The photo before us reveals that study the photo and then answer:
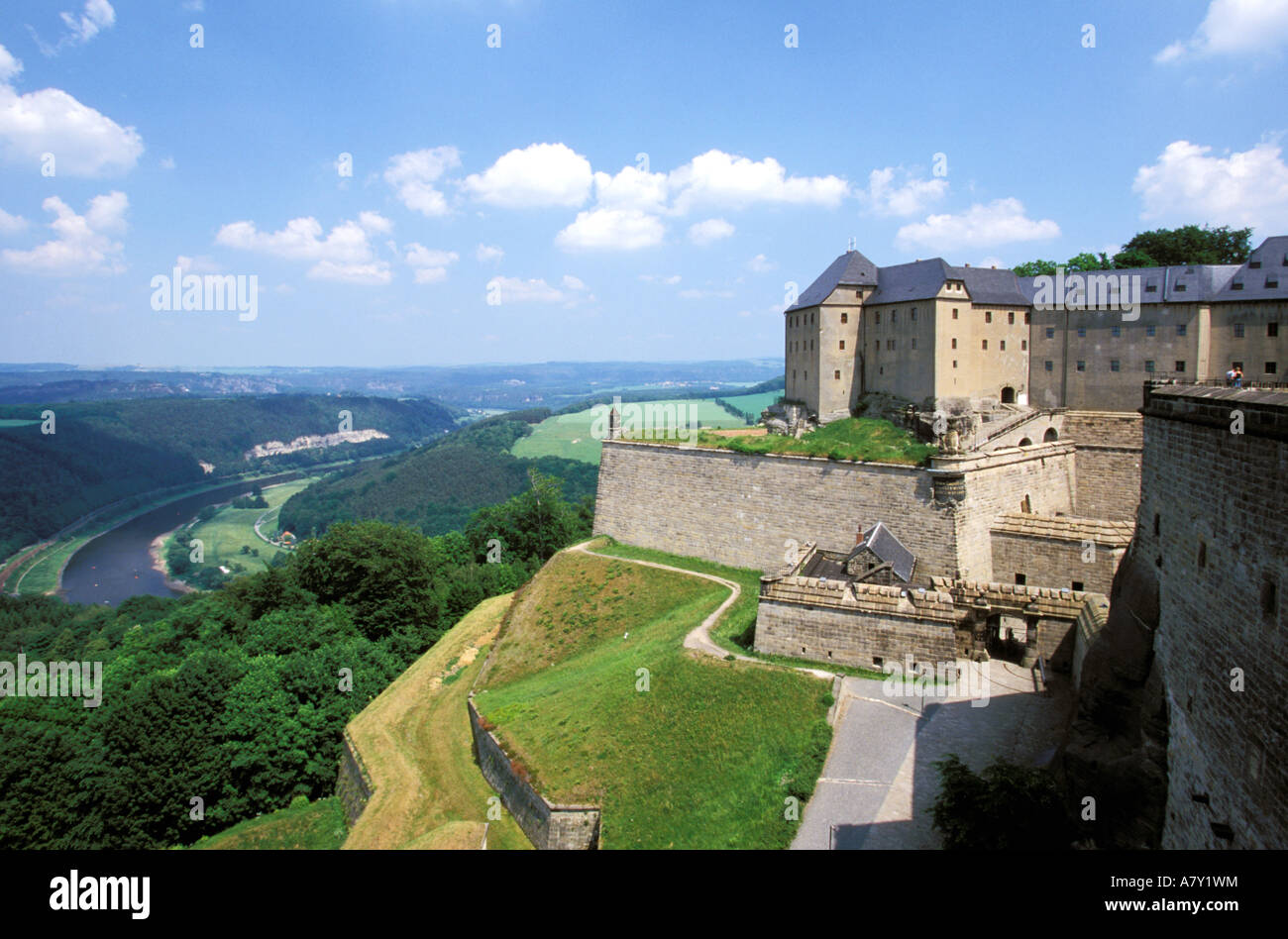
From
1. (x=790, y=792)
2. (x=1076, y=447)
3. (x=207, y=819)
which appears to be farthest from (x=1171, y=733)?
(x=207, y=819)

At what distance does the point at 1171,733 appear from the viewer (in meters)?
13.0

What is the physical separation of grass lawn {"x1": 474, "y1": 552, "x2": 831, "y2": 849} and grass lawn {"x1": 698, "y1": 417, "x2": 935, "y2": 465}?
757cm

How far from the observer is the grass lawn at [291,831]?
2655cm

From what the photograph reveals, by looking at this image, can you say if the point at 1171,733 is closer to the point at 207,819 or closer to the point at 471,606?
the point at 207,819

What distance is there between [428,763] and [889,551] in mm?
17669

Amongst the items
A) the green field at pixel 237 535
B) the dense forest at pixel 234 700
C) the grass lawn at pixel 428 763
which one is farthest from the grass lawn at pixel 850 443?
the green field at pixel 237 535

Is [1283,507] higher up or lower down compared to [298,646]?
higher up

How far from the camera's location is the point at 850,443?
33.2 metres

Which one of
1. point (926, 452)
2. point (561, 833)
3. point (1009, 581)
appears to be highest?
point (926, 452)

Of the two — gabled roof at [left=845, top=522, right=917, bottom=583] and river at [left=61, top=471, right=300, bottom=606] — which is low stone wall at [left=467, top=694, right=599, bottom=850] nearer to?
gabled roof at [left=845, top=522, right=917, bottom=583]

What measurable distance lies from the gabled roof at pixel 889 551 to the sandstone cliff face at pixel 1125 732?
833 cm

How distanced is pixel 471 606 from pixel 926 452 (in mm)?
27695

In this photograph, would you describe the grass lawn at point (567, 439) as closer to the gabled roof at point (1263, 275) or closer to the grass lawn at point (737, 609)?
the grass lawn at point (737, 609)

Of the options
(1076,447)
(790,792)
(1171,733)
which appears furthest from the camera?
(1076,447)
